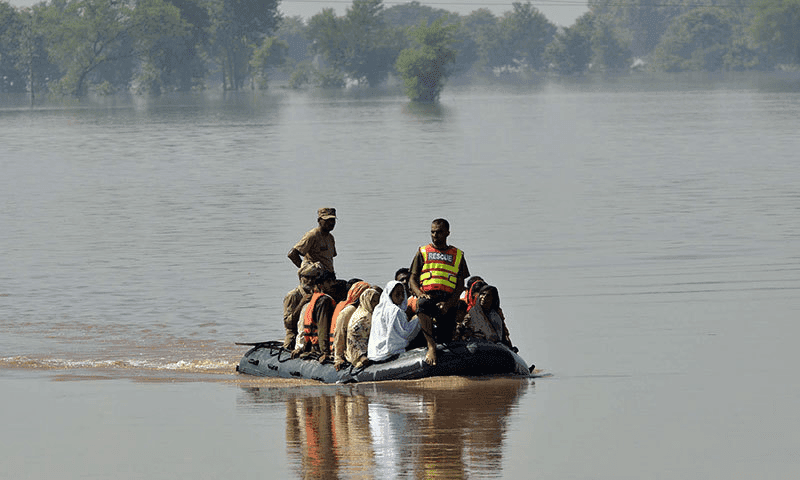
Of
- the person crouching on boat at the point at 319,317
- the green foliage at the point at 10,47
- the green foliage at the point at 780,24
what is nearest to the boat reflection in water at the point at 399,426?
the person crouching on boat at the point at 319,317

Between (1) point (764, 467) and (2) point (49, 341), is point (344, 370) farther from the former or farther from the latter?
(2) point (49, 341)

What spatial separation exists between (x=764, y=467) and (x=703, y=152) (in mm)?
45515

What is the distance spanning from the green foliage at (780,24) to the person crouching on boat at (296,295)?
6998 inches

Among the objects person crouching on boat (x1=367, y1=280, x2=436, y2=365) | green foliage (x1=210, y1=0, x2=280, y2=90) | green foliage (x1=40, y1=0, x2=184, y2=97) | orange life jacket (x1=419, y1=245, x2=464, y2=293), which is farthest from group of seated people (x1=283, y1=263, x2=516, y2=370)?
green foliage (x1=210, y1=0, x2=280, y2=90)

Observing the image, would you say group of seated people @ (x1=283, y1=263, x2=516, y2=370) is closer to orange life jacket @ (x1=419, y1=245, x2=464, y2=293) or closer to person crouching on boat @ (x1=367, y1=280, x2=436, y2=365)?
person crouching on boat @ (x1=367, y1=280, x2=436, y2=365)

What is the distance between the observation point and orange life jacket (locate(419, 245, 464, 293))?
1523 cm

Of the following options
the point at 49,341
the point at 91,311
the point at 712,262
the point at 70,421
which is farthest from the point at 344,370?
the point at 712,262

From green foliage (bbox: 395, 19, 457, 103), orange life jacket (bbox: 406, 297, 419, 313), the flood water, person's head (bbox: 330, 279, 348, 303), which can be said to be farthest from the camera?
green foliage (bbox: 395, 19, 457, 103)

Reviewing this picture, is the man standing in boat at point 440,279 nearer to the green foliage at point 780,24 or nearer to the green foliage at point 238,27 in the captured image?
the green foliage at point 238,27

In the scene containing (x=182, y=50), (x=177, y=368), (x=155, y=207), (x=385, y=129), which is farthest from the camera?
(x=182, y=50)

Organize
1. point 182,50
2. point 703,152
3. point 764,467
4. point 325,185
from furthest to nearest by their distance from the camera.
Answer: point 182,50 < point 703,152 < point 325,185 < point 764,467

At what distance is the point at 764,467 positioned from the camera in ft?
40.6

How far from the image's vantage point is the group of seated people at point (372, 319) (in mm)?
15172

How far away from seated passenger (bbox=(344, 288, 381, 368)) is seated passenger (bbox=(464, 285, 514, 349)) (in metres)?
1.03
